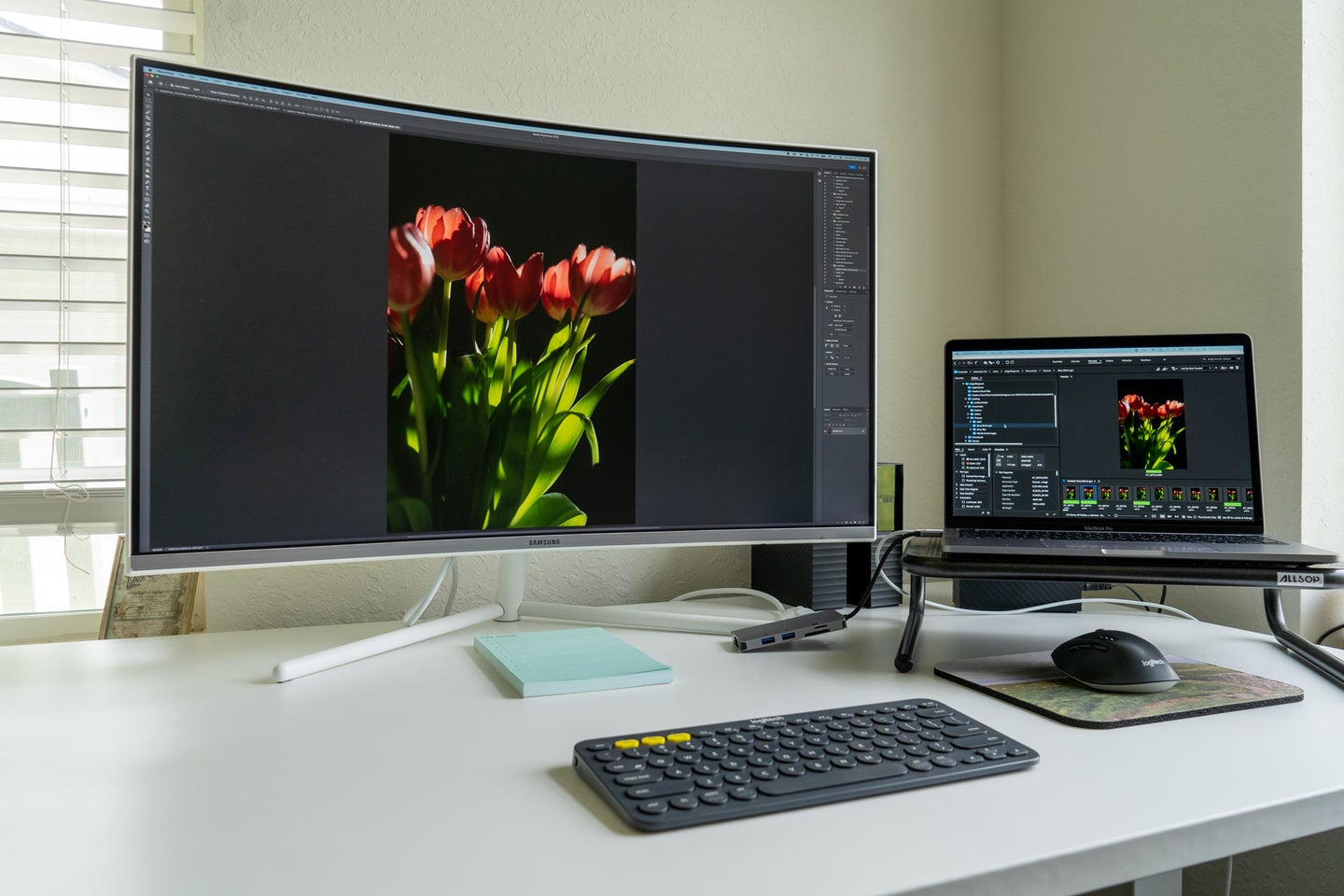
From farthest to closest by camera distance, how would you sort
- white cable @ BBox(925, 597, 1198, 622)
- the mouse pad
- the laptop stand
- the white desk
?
white cable @ BBox(925, 597, 1198, 622), the laptop stand, the mouse pad, the white desk

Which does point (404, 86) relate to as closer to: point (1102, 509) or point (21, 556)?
point (21, 556)

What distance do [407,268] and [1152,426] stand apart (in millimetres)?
861

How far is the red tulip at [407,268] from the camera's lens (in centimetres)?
93

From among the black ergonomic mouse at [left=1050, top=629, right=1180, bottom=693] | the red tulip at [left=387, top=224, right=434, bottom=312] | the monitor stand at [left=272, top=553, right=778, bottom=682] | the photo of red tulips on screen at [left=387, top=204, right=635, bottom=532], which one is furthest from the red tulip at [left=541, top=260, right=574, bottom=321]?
the black ergonomic mouse at [left=1050, top=629, right=1180, bottom=693]

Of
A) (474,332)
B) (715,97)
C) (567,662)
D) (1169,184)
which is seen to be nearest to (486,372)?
(474,332)

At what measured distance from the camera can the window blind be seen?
1.09 metres

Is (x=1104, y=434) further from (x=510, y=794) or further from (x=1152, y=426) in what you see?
(x=510, y=794)

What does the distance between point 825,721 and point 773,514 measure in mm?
414

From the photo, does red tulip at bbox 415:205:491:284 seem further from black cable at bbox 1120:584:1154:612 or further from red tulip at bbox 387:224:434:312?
black cable at bbox 1120:584:1154:612

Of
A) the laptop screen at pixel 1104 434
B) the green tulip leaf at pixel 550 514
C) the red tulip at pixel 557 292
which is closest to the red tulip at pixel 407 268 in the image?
the red tulip at pixel 557 292

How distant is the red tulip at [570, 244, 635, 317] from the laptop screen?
41cm

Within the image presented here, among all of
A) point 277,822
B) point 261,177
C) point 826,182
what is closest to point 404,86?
point 261,177

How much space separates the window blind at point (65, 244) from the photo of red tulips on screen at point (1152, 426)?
1216 millimetres

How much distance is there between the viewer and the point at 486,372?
977 mm
